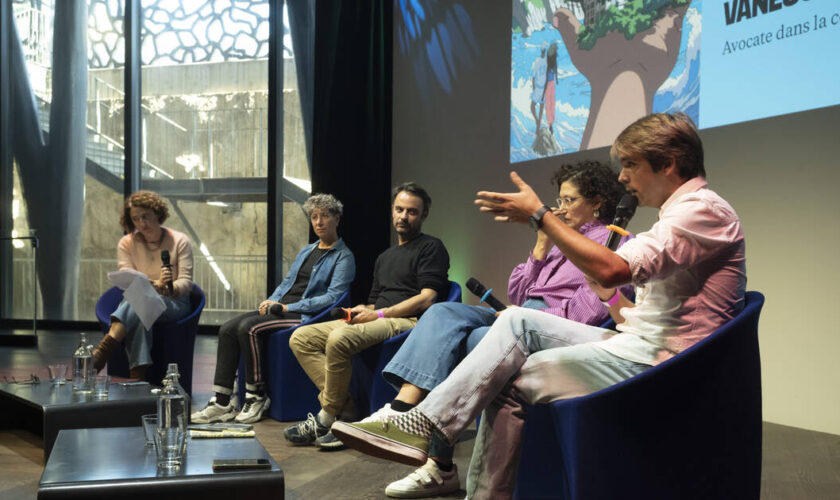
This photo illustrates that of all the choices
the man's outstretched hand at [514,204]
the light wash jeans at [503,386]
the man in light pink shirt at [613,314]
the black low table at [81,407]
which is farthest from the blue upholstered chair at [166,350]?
the man's outstretched hand at [514,204]

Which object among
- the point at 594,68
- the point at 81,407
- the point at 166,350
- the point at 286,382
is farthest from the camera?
the point at 594,68

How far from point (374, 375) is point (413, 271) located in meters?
0.49

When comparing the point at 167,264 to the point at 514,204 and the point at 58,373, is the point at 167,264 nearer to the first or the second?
the point at 58,373

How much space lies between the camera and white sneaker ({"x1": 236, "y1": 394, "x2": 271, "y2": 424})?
3451mm

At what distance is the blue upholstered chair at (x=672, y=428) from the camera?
4.84ft

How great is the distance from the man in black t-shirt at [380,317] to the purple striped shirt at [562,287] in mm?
A: 545

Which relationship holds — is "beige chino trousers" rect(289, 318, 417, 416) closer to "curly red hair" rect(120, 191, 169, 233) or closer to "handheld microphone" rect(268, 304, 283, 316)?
"handheld microphone" rect(268, 304, 283, 316)

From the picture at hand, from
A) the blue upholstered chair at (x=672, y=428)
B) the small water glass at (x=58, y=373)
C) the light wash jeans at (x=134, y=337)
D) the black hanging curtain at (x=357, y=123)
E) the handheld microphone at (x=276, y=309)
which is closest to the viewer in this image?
the blue upholstered chair at (x=672, y=428)

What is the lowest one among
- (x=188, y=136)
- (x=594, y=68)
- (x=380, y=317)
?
(x=380, y=317)

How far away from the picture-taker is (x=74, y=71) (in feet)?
24.5

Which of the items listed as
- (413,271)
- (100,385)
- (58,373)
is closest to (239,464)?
(100,385)

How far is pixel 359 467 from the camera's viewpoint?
2.67m

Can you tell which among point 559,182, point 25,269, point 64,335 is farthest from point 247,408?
point 25,269

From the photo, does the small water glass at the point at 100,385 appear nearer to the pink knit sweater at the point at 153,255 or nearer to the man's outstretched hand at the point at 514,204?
the pink knit sweater at the point at 153,255
